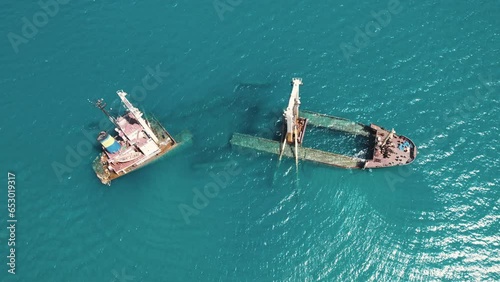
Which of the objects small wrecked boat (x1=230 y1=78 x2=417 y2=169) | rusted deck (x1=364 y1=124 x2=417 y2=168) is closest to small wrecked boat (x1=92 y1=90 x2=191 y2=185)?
small wrecked boat (x1=230 y1=78 x2=417 y2=169)

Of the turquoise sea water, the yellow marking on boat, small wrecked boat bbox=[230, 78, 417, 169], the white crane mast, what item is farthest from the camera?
the yellow marking on boat

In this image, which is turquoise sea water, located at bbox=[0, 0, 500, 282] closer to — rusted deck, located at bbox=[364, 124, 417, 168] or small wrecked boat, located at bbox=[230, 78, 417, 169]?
rusted deck, located at bbox=[364, 124, 417, 168]

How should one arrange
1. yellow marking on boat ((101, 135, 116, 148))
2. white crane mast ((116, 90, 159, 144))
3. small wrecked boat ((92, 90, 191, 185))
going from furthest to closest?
1. small wrecked boat ((92, 90, 191, 185))
2. yellow marking on boat ((101, 135, 116, 148))
3. white crane mast ((116, 90, 159, 144))

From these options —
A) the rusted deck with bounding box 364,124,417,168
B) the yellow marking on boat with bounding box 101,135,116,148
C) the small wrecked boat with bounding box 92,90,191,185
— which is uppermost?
the yellow marking on boat with bounding box 101,135,116,148

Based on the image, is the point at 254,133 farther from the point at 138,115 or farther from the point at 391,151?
the point at 391,151

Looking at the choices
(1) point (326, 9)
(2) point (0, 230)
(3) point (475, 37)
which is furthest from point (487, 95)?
(2) point (0, 230)

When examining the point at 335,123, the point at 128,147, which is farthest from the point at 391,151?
the point at 128,147

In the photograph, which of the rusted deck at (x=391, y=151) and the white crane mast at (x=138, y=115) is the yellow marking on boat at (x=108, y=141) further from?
the rusted deck at (x=391, y=151)
